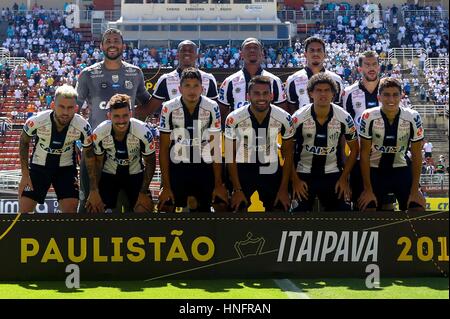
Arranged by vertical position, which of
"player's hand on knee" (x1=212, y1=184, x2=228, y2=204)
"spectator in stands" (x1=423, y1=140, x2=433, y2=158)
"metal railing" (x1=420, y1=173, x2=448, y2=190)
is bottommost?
"metal railing" (x1=420, y1=173, x2=448, y2=190)

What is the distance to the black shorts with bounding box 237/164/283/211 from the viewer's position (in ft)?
28.3

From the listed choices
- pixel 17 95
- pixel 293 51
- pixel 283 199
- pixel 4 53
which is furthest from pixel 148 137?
pixel 293 51

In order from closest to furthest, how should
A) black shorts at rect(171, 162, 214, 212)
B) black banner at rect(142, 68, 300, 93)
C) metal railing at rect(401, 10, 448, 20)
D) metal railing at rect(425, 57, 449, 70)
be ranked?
black shorts at rect(171, 162, 214, 212)
black banner at rect(142, 68, 300, 93)
metal railing at rect(425, 57, 449, 70)
metal railing at rect(401, 10, 448, 20)

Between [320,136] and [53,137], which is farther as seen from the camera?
[53,137]

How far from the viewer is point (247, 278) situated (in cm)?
809

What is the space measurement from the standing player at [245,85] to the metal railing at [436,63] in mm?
28377

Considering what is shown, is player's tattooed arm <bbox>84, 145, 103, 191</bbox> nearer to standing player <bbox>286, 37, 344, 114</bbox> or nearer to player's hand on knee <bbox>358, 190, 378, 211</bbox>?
standing player <bbox>286, 37, 344, 114</bbox>

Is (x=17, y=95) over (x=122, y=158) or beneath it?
over

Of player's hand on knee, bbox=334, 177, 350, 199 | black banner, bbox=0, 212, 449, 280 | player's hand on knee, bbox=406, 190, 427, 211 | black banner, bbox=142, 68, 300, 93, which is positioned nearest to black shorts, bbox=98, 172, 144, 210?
black banner, bbox=0, 212, 449, 280

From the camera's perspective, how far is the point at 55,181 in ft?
29.0

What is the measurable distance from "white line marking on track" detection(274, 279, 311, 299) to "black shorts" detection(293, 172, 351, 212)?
99 cm

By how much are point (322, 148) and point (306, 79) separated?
128 centimetres

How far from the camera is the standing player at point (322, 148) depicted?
8508mm

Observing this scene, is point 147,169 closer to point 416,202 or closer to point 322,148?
point 322,148
